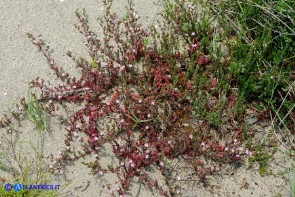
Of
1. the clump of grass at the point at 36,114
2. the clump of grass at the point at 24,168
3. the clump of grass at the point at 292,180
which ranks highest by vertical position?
the clump of grass at the point at 36,114

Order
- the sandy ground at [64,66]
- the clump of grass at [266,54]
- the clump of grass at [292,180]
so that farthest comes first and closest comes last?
the clump of grass at [266,54], the sandy ground at [64,66], the clump of grass at [292,180]

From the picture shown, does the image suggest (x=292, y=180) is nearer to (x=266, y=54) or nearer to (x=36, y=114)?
(x=266, y=54)

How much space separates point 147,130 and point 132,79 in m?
0.62

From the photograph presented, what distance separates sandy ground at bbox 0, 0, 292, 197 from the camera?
3889 millimetres

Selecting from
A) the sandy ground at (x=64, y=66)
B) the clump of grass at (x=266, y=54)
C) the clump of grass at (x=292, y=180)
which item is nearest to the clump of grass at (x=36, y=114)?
the sandy ground at (x=64, y=66)

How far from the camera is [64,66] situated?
460cm

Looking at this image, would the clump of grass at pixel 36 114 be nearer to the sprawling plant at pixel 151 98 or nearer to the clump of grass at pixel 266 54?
the sprawling plant at pixel 151 98

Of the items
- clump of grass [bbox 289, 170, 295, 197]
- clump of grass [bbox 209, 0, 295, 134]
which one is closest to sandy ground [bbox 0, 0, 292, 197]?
clump of grass [bbox 289, 170, 295, 197]

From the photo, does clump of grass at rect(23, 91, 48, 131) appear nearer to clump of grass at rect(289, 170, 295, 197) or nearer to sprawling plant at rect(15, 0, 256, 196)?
sprawling plant at rect(15, 0, 256, 196)

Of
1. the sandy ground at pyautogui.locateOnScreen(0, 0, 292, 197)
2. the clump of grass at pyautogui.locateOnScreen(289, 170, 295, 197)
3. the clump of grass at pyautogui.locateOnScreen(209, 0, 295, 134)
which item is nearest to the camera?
the clump of grass at pyautogui.locateOnScreen(289, 170, 295, 197)

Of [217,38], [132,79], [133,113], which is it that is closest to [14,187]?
[133,113]

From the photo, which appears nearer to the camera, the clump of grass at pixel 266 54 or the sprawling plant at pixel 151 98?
the sprawling plant at pixel 151 98

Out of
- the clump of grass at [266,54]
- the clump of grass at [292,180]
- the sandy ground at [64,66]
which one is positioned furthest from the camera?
the clump of grass at [266,54]

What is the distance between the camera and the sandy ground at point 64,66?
3.89m
